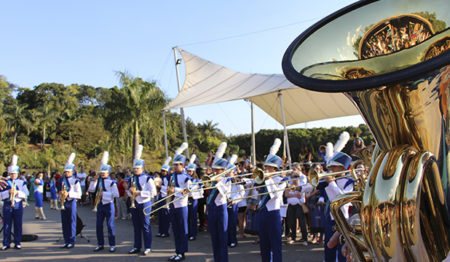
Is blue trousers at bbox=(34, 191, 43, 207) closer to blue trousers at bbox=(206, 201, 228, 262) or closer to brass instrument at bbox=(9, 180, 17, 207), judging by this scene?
brass instrument at bbox=(9, 180, 17, 207)

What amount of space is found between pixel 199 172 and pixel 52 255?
4.74m

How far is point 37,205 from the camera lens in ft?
41.4

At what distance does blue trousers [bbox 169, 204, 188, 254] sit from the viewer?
655cm

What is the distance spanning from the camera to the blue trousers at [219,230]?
5629 mm

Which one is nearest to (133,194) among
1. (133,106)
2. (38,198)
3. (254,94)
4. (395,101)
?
(254,94)

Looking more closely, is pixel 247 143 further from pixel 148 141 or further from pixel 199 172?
pixel 199 172

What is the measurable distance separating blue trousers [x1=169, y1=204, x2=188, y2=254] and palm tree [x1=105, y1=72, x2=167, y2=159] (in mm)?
15048

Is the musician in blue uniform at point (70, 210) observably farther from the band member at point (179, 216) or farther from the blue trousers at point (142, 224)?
the band member at point (179, 216)

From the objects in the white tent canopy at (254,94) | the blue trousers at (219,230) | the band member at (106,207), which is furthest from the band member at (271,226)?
the white tent canopy at (254,94)

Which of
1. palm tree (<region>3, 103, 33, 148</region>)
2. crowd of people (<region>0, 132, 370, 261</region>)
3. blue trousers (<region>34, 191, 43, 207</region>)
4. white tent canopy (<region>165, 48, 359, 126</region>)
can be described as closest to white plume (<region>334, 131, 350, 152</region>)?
crowd of people (<region>0, 132, 370, 261</region>)

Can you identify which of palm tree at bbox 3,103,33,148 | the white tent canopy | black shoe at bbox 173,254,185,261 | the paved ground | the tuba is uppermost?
palm tree at bbox 3,103,33,148

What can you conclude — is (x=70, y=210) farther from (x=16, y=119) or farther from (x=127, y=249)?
(x=16, y=119)

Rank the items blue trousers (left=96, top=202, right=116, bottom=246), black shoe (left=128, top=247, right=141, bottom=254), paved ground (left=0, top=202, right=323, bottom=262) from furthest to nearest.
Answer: blue trousers (left=96, top=202, right=116, bottom=246) < black shoe (left=128, top=247, right=141, bottom=254) < paved ground (left=0, top=202, right=323, bottom=262)

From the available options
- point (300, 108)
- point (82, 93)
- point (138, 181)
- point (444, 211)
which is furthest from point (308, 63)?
point (82, 93)
